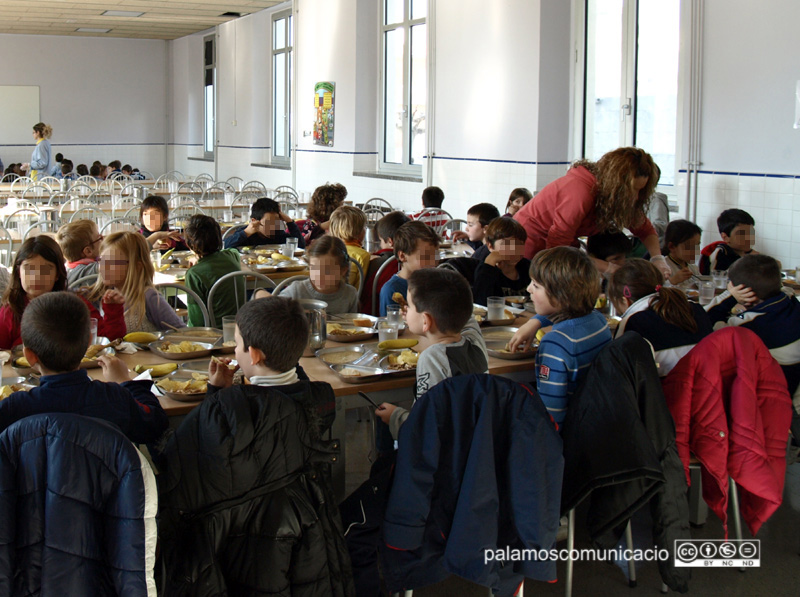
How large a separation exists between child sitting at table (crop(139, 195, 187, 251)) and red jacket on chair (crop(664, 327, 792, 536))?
11.5 feet

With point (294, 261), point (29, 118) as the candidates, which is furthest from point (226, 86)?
point (294, 261)

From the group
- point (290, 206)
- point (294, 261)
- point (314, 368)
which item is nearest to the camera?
point (314, 368)

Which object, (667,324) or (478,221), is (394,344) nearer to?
(667,324)

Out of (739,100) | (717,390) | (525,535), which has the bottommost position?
(525,535)

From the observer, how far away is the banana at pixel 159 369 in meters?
2.34

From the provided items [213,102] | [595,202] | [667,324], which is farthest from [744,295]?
[213,102]

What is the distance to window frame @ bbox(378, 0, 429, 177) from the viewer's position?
8844 millimetres

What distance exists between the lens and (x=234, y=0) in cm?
1099

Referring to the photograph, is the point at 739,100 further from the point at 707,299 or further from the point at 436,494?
the point at 436,494

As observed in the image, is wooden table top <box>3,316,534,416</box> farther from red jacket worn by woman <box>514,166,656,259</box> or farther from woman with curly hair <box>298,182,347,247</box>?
woman with curly hair <box>298,182,347,247</box>

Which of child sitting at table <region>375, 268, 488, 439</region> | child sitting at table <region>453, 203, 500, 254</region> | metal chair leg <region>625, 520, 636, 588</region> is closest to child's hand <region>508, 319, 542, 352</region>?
child sitting at table <region>375, 268, 488, 439</region>

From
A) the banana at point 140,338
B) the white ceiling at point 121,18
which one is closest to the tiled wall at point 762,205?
the banana at point 140,338

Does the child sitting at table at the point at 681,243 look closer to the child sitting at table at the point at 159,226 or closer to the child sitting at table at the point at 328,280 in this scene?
the child sitting at table at the point at 328,280

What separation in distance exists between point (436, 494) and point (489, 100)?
5946 mm
